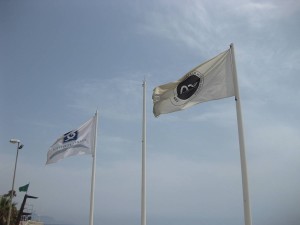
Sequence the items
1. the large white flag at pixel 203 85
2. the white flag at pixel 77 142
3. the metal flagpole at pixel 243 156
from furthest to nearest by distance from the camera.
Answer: the white flag at pixel 77 142 < the large white flag at pixel 203 85 < the metal flagpole at pixel 243 156

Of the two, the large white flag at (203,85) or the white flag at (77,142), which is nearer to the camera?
the large white flag at (203,85)

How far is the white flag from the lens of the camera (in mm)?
19031

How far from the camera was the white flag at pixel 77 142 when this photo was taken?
19031 millimetres

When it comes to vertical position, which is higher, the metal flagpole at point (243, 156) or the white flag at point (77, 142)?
the white flag at point (77, 142)

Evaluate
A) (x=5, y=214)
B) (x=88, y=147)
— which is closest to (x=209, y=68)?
(x=88, y=147)

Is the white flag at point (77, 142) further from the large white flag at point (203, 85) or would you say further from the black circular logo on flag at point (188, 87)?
the black circular logo on flag at point (188, 87)

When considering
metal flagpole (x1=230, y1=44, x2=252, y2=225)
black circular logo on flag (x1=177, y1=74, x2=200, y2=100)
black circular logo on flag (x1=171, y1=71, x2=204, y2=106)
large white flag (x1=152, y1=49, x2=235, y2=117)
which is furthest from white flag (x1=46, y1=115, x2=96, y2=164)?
metal flagpole (x1=230, y1=44, x2=252, y2=225)

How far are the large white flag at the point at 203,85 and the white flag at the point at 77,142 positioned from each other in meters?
7.15

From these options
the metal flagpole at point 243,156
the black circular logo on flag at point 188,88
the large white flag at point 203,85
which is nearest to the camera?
the metal flagpole at point 243,156

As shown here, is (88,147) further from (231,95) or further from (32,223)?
(32,223)

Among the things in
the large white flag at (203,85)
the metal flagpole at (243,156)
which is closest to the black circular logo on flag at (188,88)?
the large white flag at (203,85)

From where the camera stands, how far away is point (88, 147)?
19.1 m

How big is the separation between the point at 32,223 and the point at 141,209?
37.2m

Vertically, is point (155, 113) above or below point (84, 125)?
below
